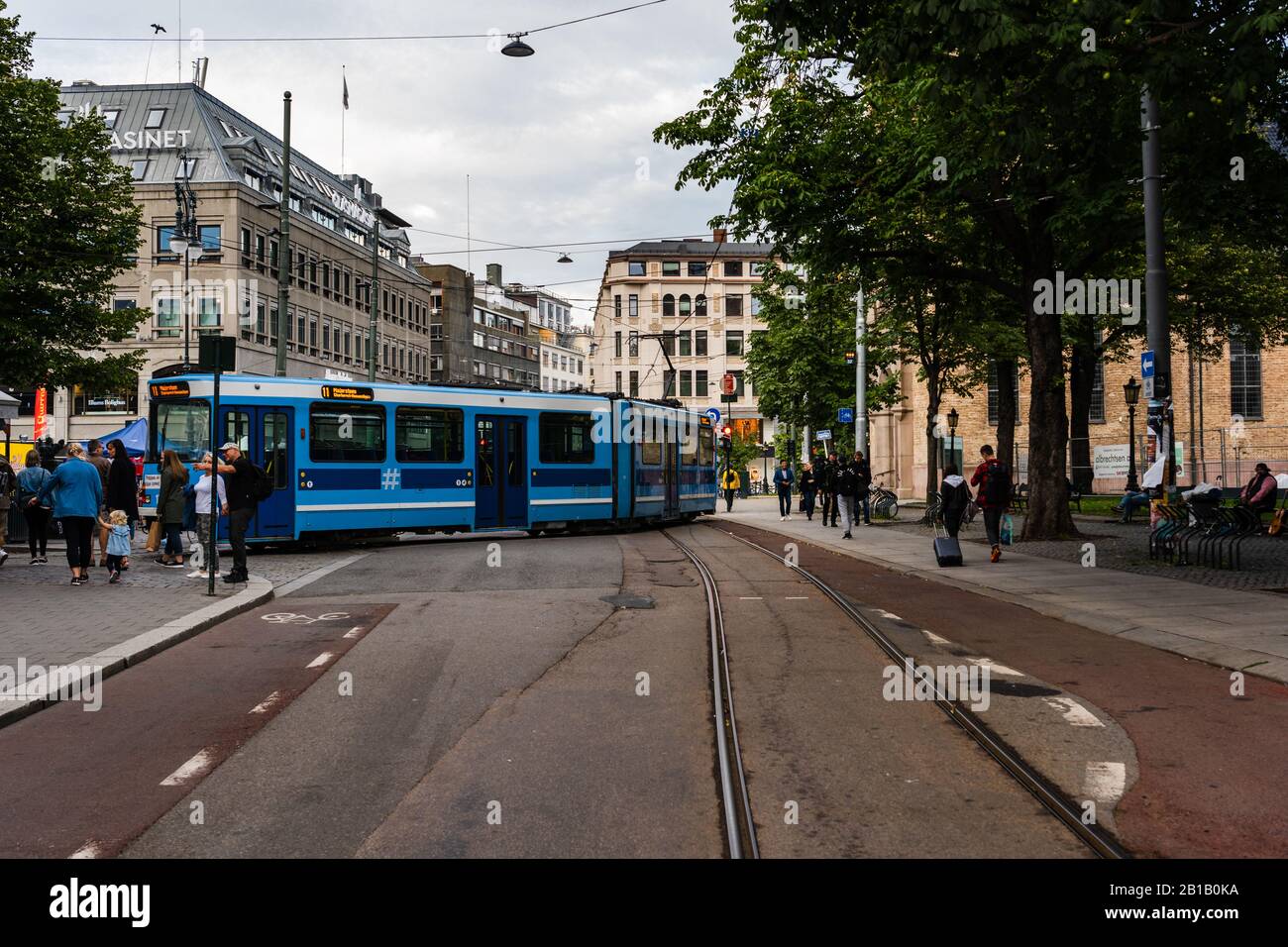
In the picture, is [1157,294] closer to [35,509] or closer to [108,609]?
[108,609]

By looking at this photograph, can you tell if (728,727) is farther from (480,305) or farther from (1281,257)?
(480,305)

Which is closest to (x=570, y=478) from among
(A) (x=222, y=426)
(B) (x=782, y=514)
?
(A) (x=222, y=426)

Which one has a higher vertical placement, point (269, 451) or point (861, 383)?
point (861, 383)

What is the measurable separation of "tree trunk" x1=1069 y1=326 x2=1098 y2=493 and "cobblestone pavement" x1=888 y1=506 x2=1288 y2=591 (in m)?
10.1

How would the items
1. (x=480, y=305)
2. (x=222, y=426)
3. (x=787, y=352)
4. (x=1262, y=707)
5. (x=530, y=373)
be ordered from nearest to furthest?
(x=1262, y=707) → (x=222, y=426) → (x=787, y=352) → (x=480, y=305) → (x=530, y=373)

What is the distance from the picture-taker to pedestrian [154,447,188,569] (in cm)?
1784

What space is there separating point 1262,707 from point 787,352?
115 ft

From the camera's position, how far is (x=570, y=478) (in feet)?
81.4

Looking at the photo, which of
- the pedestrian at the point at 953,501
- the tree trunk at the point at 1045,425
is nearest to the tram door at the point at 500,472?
the pedestrian at the point at 953,501

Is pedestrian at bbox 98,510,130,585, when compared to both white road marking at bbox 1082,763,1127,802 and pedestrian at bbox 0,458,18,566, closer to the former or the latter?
pedestrian at bbox 0,458,18,566

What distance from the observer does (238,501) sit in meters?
14.6

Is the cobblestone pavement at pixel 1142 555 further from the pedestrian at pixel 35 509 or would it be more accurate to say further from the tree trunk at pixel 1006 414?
the pedestrian at pixel 35 509

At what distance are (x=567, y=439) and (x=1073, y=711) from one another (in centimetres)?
1822

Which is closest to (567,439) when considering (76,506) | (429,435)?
(429,435)
